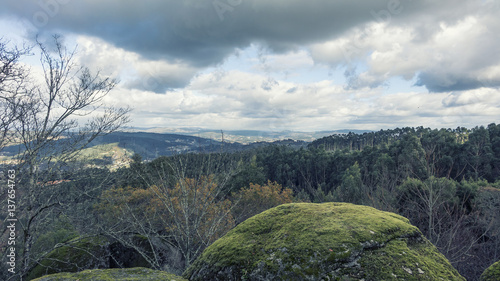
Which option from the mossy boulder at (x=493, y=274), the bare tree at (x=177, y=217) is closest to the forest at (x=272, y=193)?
the bare tree at (x=177, y=217)

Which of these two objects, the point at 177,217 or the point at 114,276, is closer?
the point at 114,276

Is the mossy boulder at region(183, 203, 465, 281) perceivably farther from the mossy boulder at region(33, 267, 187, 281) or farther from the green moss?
the green moss

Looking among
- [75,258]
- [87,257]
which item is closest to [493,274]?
[87,257]

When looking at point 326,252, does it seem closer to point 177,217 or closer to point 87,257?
point 177,217

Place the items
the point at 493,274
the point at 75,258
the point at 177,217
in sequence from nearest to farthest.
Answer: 1. the point at 493,274
2. the point at 177,217
3. the point at 75,258

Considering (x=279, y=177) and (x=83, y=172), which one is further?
(x=279, y=177)

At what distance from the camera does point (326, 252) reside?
3.24m

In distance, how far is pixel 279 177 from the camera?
65000 millimetres

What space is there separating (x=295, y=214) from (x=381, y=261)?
1.55 metres

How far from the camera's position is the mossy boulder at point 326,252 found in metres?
3.04

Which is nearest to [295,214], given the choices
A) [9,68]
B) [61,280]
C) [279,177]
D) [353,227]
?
[353,227]

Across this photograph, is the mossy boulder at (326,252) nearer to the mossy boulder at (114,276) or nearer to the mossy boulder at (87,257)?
the mossy boulder at (114,276)

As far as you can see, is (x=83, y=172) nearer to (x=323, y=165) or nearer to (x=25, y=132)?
(x=25, y=132)

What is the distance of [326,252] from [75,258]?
12297mm
